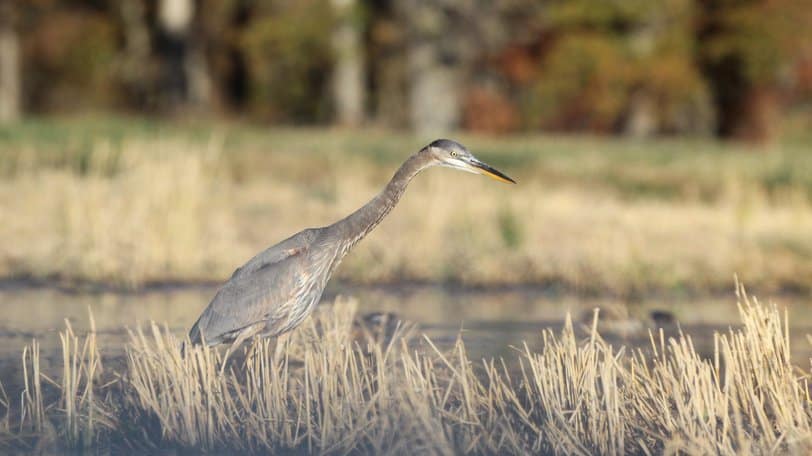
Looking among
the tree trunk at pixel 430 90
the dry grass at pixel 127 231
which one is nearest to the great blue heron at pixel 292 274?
the dry grass at pixel 127 231

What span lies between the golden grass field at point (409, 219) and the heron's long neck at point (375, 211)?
485 cm

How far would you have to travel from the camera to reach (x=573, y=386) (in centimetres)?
738

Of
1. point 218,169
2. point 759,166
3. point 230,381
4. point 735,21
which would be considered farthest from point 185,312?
point 735,21

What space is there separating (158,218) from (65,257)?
95 cm

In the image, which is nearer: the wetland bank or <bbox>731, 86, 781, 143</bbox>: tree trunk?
the wetland bank

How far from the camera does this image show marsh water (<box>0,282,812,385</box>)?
415 inches

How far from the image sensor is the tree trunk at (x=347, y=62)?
118 feet

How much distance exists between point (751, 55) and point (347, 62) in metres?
10.8

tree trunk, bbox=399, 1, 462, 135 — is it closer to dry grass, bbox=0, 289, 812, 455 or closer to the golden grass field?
the golden grass field

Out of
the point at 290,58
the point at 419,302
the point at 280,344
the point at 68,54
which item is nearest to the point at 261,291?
the point at 280,344

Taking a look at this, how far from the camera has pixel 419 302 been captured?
1290cm

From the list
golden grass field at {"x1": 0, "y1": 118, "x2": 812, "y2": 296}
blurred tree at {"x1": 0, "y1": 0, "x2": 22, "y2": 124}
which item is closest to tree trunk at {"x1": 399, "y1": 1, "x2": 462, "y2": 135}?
golden grass field at {"x1": 0, "y1": 118, "x2": 812, "y2": 296}

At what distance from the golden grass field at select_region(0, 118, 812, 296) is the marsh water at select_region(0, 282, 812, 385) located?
0.37 meters

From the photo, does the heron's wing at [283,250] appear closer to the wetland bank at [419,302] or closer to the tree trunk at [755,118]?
the wetland bank at [419,302]
